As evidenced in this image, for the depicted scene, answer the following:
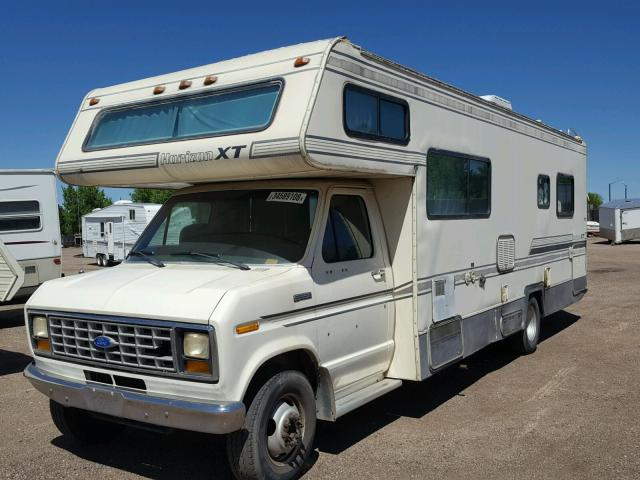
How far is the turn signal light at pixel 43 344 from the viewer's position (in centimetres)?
485

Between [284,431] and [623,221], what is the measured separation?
1361 inches

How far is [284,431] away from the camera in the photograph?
4.55m

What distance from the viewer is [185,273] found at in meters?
4.72

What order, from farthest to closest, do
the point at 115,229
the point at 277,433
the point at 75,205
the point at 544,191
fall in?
the point at 75,205, the point at 115,229, the point at 544,191, the point at 277,433

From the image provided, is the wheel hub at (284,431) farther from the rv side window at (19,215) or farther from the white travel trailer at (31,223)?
the rv side window at (19,215)

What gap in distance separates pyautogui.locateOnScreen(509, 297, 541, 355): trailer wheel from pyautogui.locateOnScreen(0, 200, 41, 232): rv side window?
9.05 metres

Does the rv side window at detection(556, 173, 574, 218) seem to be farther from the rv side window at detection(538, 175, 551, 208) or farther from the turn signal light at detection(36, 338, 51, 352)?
the turn signal light at detection(36, 338, 51, 352)

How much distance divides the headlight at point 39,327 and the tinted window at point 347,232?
209 centimetres

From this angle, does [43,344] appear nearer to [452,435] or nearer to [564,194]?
[452,435]

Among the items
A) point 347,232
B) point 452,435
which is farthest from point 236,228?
point 452,435

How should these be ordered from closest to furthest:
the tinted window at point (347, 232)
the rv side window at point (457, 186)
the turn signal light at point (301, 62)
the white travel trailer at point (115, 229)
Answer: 1. the turn signal light at point (301, 62)
2. the tinted window at point (347, 232)
3. the rv side window at point (457, 186)
4. the white travel trailer at point (115, 229)

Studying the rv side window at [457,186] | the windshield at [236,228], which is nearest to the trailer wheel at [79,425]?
the windshield at [236,228]

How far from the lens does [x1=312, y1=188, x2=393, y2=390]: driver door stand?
4961 mm

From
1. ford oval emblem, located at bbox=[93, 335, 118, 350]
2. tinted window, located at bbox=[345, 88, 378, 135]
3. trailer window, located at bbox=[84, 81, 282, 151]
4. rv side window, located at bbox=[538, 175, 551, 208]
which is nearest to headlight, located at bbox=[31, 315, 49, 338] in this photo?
ford oval emblem, located at bbox=[93, 335, 118, 350]
